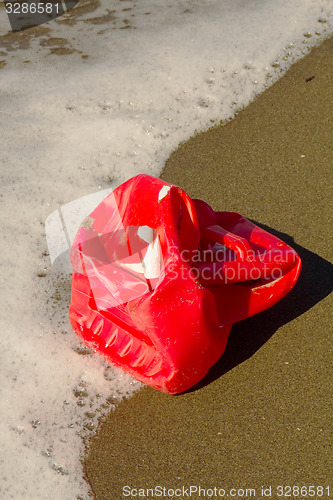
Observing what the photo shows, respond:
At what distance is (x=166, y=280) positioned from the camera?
5.13 ft

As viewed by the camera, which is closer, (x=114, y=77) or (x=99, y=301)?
(x=99, y=301)

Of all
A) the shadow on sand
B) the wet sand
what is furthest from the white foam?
the shadow on sand

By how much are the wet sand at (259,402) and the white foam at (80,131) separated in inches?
5.3

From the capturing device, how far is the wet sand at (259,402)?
5.54ft

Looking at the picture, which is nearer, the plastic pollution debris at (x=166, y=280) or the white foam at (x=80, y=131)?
the plastic pollution debris at (x=166, y=280)

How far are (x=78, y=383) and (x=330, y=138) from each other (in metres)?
1.52

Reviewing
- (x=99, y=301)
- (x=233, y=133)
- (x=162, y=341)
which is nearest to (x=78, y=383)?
(x=99, y=301)

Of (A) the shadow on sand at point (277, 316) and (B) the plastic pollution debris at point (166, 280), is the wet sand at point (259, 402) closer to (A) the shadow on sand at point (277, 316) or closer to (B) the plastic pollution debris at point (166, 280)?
(A) the shadow on sand at point (277, 316)

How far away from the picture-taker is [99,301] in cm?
180

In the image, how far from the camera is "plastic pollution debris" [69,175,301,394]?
5.25 feet

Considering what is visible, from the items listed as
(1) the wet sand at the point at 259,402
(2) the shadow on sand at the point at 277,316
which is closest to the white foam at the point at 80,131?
(1) the wet sand at the point at 259,402

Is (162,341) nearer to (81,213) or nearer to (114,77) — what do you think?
(81,213)

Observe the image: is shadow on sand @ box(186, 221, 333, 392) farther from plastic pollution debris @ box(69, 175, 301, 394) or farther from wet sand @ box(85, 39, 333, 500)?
plastic pollution debris @ box(69, 175, 301, 394)

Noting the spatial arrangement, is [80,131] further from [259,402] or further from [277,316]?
[259,402]
